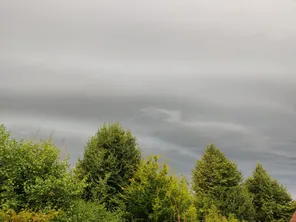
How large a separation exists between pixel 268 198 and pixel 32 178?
31895mm

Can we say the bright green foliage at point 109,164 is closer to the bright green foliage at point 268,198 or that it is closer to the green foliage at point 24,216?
the green foliage at point 24,216

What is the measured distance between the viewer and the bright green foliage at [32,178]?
2192 cm

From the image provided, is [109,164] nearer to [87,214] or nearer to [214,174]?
[87,214]

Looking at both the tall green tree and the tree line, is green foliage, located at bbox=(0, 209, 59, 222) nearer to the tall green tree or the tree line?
the tree line

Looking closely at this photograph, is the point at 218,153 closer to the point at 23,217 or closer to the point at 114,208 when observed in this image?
the point at 114,208

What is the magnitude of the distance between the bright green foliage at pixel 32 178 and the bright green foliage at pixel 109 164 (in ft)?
16.0

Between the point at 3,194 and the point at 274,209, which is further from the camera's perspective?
the point at 274,209

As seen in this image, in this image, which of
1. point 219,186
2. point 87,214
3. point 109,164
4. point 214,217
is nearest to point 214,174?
point 219,186

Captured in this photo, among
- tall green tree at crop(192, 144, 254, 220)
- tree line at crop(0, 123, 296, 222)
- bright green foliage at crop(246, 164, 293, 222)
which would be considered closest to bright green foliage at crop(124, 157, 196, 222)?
tree line at crop(0, 123, 296, 222)

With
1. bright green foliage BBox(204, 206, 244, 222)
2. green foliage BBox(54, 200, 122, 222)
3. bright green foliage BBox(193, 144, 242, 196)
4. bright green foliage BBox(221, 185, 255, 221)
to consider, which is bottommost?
green foliage BBox(54, 200, 122, 222)

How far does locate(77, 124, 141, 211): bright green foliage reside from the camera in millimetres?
28938

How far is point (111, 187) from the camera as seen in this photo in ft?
95.9

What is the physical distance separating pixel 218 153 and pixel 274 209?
382 inches

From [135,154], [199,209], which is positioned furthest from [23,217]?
[199,209]
